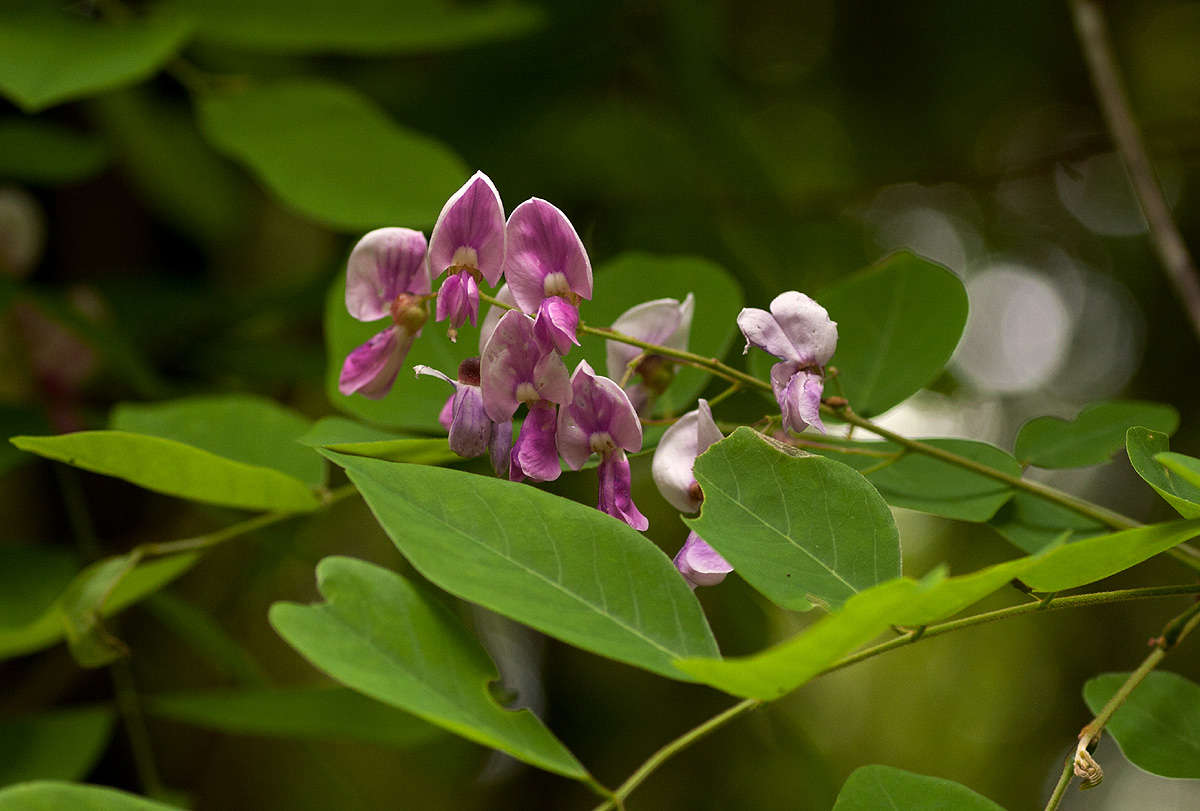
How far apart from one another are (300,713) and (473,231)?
0.61m

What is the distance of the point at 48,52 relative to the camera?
0.87 m

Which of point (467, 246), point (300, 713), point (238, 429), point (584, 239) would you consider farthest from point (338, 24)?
point (300, 713)

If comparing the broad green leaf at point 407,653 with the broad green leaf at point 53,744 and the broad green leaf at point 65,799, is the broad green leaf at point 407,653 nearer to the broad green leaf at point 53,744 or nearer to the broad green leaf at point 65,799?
the broad green leaf at point 65,799

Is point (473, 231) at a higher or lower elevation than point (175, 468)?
higher

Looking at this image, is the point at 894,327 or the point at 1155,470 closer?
the point at 1155,470

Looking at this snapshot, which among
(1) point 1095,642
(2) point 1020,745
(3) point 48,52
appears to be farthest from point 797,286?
(2) point 1020,745

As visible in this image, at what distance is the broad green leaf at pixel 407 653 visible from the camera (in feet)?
1.37

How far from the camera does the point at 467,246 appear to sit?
57 cm

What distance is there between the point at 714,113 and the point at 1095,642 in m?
1.73

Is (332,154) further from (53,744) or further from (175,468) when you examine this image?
(53,744)

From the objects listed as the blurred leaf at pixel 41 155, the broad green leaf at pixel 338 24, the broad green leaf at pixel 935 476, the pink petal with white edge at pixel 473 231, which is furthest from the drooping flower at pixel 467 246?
the blurred leaf at pixel 41 155

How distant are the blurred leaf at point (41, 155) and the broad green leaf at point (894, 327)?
3.04 ft

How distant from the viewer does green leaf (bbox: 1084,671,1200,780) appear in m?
0.56

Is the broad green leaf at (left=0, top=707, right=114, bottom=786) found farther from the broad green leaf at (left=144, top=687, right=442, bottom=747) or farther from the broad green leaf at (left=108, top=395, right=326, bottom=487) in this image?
the broad green leaf at (left=108, top=395, right=326, bottom=487)
